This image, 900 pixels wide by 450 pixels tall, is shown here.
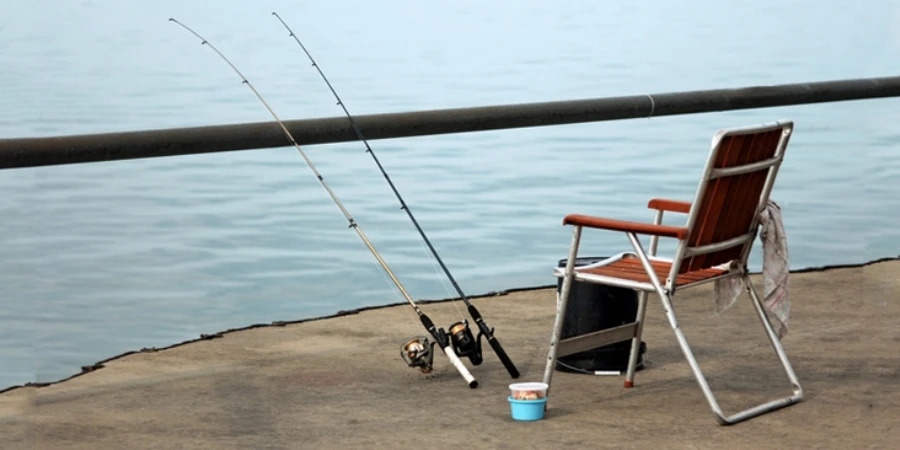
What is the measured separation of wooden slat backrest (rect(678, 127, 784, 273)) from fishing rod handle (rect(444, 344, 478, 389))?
0.79 meters

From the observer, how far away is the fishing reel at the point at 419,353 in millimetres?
5125

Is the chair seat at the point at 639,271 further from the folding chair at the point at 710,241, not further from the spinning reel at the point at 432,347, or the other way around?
the spinning reel at the point at 432,347

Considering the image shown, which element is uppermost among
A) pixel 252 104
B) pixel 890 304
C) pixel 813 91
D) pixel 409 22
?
pixel 813 91

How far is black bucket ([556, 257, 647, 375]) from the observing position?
528 cm

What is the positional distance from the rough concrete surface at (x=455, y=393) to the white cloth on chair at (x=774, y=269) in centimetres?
28

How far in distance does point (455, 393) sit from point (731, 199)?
3.51 ft

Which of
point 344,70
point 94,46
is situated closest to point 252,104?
point 344,70

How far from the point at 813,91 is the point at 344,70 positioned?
61.7 ft

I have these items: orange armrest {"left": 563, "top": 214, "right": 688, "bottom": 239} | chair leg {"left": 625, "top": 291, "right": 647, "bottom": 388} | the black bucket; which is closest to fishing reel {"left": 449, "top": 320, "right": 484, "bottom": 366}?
the black bucket

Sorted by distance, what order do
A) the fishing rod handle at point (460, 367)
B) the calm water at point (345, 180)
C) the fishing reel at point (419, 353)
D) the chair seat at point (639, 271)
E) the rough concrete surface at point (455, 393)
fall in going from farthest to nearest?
the calm water at point (345, 180) → the fishing reel at point (419, 353) → the fishing rod handle at point (460, 367) → the chair seat at point (639, 271) → the rough concrete surface at point (455, 393)

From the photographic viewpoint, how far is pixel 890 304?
635 cm

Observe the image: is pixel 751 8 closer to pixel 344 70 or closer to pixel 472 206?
pixel 344 70

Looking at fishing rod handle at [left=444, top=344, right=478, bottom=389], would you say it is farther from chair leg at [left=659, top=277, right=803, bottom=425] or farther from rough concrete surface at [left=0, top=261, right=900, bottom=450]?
chair leg at [left=659, top=277, right=803, bottom=425]

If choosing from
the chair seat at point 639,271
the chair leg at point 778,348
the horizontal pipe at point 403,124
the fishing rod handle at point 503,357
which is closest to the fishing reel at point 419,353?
the fishing rod handle at point 503,357
